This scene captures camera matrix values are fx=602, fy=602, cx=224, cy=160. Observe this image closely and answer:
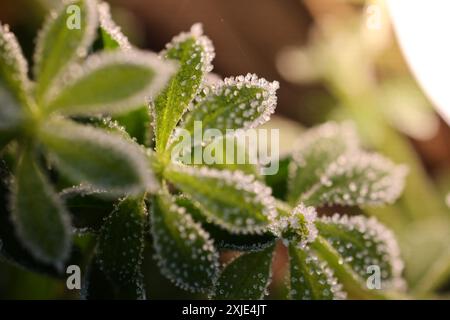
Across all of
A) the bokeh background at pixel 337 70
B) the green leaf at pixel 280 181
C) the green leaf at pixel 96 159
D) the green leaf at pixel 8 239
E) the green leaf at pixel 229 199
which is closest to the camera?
the green leaf at pixel 96 159

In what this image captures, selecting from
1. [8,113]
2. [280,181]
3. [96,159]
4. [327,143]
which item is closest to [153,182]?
[96,159]

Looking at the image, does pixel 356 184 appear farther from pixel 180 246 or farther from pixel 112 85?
pixel 112 85

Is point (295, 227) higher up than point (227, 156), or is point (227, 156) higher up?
point (227, 156)

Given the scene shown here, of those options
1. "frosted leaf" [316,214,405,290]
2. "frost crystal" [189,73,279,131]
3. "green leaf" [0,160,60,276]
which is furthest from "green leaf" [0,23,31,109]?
"frosted leaf" [316,214,405,290]

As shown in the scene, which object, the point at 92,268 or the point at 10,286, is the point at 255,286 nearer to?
the point at 92,268

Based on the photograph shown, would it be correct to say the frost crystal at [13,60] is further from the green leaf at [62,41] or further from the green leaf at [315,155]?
the green leaf at [315,155]

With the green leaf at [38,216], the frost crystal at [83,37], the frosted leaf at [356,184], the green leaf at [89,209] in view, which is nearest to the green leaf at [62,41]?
the frost crystal at [83,37]
